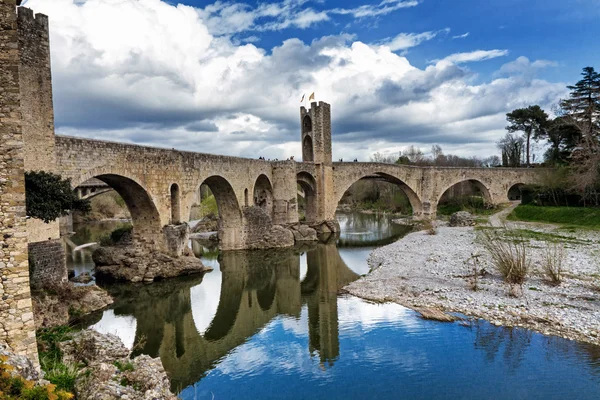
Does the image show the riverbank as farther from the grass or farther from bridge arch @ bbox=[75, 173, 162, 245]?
bridge arch @ bbox=[75, 173, 162, 245]

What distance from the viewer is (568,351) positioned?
27.1 feet

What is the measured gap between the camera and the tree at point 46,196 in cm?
909

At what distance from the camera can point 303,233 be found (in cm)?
2608

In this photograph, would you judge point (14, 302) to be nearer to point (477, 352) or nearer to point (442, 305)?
point (477, 352)

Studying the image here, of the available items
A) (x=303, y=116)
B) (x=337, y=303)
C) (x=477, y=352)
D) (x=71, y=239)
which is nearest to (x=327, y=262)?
(x=337, y=303)

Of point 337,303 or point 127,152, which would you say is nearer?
point 337,303

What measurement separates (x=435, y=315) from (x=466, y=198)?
30387 millimetres

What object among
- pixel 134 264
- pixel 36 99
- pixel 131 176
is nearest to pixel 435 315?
pixel 131 176

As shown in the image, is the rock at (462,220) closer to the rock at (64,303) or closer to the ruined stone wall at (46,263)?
the rock at (64,303)

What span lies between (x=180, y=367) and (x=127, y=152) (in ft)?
26.0

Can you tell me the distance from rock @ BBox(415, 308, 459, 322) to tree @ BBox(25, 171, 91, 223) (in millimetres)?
8975

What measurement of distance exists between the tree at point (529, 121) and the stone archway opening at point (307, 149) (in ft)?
71.0

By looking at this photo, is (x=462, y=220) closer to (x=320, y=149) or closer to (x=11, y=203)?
(x=320, y=149)

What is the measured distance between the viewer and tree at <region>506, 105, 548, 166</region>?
3800 centimetres
